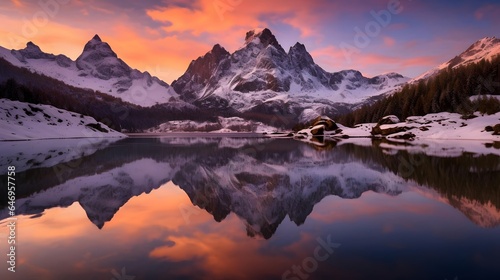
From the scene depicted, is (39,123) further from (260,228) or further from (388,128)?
(260,228)

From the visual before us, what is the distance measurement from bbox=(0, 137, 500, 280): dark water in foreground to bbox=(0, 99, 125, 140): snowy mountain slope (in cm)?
8828

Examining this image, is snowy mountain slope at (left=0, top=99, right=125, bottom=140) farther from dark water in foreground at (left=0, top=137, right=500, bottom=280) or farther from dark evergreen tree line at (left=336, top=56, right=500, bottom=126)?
dark evergreen tree line at (left=336, top=56, right=500, bottom=126)

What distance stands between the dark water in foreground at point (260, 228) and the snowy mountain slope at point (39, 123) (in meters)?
88.3

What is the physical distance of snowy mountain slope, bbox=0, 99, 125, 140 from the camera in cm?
9416

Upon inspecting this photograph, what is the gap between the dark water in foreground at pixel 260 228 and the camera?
7941 millimetres

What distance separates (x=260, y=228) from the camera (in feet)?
38.0

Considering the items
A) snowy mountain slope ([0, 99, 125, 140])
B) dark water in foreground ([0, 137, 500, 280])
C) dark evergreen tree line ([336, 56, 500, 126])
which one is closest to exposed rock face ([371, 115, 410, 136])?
dark evergreen tree line ([336, 56, 500, 126])

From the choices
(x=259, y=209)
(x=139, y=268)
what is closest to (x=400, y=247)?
(x=259, y=209)

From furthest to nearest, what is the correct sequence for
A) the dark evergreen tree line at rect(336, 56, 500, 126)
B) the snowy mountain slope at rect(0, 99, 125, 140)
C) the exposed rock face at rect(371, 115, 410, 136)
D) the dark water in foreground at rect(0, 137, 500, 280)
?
the dark evergreen tree line at rect(336, 56, 500, 126)
the exposed rock face at rect(371, 115, 410, 136)
the snowy mountain slope at rect(0, 99, 125, 140)
the dark water in foreground at rect(0, 137, 500, 280)

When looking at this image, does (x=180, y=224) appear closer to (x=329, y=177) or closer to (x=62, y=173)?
(x=329, y=177)

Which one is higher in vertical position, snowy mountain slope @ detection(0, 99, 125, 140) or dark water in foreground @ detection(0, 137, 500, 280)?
snowy mountain slope @ detection(0, 99, 125, 140)

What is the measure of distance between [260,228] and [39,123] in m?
126

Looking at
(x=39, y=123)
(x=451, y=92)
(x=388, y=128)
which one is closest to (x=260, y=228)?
(x=388, y=128)

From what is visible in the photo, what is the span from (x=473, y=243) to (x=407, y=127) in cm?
9542
